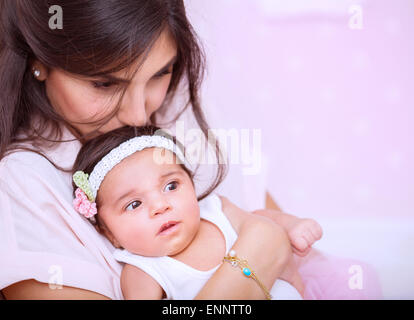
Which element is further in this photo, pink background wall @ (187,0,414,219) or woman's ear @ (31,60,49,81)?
pink background wall @ (187,0,414,219)

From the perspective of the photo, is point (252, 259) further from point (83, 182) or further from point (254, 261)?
point (83, 182)

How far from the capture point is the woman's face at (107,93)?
3.35 ft

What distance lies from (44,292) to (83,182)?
0.78ft

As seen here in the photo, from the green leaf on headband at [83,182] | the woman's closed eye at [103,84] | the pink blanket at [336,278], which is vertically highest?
the woman's closed eye at [103,84]

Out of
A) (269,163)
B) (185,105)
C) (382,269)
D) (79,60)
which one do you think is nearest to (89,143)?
(79,60)

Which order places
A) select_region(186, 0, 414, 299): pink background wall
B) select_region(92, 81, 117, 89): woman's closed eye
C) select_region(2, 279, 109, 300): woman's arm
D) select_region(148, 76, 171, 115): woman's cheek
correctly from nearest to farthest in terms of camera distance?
select_region(2, 279, 109, 300): woman's arm
select_region(92, 81, 117, 89): woman's closed eye
select_region(148, 76, 171, 115): woman's cheek
select_region(186, 0, 414, 299): pink background wall

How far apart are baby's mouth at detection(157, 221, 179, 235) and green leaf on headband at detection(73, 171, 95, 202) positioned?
0.54 ft

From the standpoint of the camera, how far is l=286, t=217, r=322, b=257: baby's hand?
3.57 feet

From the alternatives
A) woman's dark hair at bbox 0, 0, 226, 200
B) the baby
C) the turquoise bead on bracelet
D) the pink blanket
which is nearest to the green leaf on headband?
the baby

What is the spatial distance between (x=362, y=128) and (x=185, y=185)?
0.60 m

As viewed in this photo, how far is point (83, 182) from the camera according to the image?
0.99 meters

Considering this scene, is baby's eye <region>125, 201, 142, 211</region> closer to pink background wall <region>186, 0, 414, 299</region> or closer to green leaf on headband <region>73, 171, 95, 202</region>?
green leaf on headband <region>73, 171, 95, 202</region>

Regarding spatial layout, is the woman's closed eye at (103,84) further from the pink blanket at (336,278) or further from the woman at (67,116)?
the pink blanket at (336,278)

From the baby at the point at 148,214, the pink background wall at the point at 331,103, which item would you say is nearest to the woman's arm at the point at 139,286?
the baby at the point at 148,214
